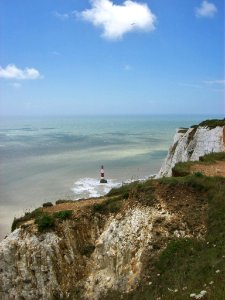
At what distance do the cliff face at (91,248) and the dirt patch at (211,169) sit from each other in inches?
168

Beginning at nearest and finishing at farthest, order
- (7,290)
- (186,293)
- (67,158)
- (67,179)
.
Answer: (186,293), (7,290), (67,179), (67,158)

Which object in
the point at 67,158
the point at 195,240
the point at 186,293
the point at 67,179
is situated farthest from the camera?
the point at 67,158

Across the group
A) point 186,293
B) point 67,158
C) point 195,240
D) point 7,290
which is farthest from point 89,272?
point 67,158

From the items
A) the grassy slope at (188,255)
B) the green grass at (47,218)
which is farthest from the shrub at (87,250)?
the grassy slope at (188,255)

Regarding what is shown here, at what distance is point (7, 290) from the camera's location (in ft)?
59.8

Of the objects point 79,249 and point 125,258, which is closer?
point 125,258

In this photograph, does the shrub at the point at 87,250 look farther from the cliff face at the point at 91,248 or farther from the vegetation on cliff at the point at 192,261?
the vegetation on cliff at the point at 192,261

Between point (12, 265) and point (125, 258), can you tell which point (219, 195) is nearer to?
point (125, 258)

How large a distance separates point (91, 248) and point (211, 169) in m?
9.29

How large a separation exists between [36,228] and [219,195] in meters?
8.47

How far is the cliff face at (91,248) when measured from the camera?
1744 centimetres

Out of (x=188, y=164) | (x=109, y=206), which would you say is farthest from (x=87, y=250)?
(x=188, y=164)

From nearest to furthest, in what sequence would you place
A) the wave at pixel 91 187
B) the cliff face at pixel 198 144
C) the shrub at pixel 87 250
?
the shrub at pixel 87 250 < the cliff face at pixel 198 144 < the wave at pixel 91 187

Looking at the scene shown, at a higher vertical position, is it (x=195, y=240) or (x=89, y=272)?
(x=195, y=240)
